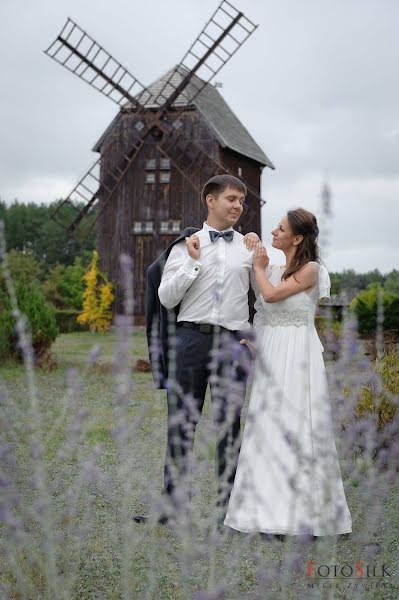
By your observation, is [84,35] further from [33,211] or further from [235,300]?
[33,211]

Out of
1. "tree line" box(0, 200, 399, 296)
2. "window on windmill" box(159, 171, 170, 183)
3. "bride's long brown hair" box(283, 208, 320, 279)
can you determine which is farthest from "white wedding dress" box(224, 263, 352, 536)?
"tree line" box(0, 200, 399, 296)

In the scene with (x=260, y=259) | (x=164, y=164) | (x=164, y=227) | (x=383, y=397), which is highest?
(x=164, y=164)

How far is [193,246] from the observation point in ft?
14.8

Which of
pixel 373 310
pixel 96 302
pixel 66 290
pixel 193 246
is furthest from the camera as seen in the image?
pixel 66 290

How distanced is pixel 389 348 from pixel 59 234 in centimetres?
5021

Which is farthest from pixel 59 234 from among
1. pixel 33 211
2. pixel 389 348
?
pixel 389 348

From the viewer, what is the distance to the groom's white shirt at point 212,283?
14.8 ft

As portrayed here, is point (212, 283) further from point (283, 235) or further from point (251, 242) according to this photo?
point (283, 235)

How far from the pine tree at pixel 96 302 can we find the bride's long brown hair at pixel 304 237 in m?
20.4

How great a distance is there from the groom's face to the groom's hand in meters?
0.24

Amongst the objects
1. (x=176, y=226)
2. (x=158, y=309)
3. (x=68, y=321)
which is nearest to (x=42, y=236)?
(x=68, y=321)

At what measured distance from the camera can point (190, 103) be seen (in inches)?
922

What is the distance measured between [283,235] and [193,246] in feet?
1.81

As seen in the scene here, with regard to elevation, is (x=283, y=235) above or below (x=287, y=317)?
above
